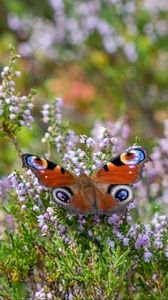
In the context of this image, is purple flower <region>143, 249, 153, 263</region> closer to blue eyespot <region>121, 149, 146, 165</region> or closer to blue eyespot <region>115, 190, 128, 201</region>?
blue eyespot <region>115, 190, 128, 201</region>

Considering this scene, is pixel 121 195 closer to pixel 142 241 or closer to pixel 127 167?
pixel 127 167

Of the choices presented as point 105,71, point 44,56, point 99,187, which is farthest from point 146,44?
point 99,187

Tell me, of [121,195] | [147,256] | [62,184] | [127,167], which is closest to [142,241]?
[147,256]

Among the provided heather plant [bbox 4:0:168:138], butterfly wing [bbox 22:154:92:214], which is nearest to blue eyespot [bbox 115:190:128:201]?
butterfly wing [bbox 22:154:92:214]

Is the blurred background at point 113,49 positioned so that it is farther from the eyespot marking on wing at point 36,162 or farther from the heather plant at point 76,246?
the eyespot marking on wing at point 36,162

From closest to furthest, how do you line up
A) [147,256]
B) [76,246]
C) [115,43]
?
[76,246], [147,256], [115,43]

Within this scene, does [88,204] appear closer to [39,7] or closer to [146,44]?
[146,44]
